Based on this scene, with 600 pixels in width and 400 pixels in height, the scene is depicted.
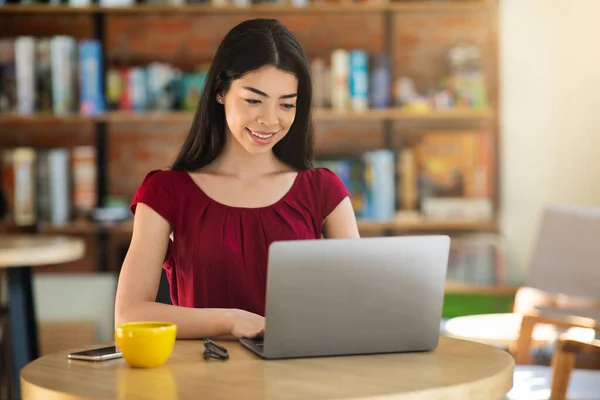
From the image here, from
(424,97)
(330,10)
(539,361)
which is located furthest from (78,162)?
(539,361)

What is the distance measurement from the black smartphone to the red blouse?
43 cm

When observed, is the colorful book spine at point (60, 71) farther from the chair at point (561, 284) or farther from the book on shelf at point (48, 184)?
the chair at point (561, 284)

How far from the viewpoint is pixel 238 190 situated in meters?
1.93

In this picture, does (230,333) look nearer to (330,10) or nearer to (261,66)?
(261,66)

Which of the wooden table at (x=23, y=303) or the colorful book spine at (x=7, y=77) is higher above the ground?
the colorful book spine at (x=7, y=77)

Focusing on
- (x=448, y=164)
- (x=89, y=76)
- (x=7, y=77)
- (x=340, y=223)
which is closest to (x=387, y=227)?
(x=448, y=164)

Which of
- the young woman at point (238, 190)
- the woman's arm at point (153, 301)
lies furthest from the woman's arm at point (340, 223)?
the woman's arm at point (153, 301)

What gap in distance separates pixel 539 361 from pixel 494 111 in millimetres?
1505

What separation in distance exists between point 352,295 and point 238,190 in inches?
24.2

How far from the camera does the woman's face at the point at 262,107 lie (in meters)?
1.80

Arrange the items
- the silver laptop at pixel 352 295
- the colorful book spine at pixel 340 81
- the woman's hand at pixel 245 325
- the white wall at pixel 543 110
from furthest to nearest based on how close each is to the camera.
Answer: the white wall at pixel 543 110
the colorful book spine at pixel 340 81
the woman's hand at pixel 245 325
the silver laptop at pixel 352 295

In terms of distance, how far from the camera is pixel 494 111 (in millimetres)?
4406

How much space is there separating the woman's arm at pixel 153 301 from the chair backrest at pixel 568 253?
1.88 meters

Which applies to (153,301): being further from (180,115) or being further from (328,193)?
(180,115)
